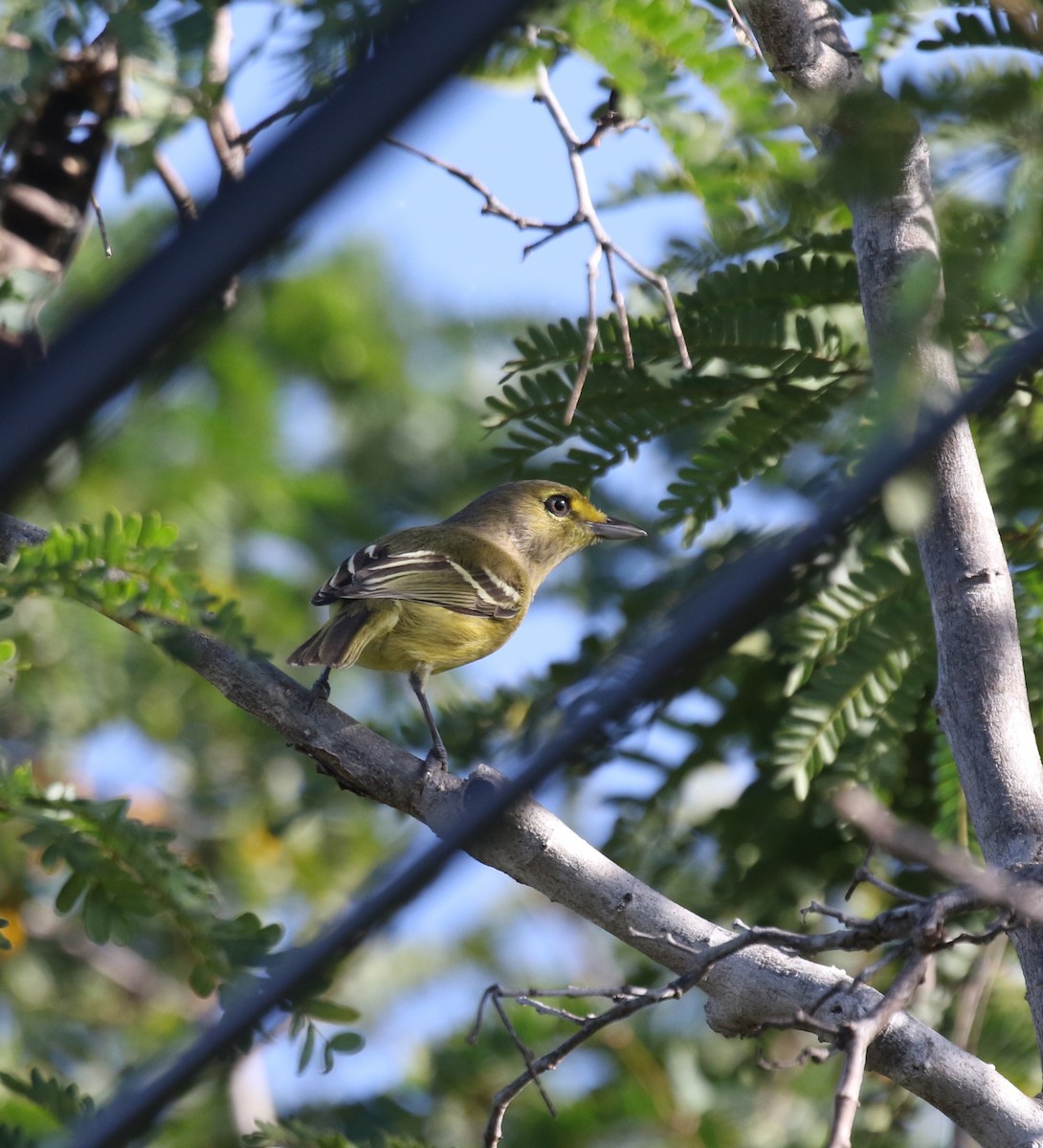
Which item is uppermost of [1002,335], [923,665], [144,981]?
[1002,335]

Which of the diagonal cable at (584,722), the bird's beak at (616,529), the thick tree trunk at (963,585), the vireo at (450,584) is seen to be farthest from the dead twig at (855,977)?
the bird's beak at (616,529)

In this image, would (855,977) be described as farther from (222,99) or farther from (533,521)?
(533,521)

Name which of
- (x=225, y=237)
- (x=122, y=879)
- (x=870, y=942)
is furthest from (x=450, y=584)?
(x=225, y=237)

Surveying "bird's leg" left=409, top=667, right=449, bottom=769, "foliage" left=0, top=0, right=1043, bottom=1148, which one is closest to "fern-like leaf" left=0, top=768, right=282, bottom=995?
"foliage" left=0, top=0, right=1043, bottom=1148

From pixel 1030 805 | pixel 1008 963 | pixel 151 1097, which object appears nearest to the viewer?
pixel 151 1097

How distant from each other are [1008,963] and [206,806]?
3547mm

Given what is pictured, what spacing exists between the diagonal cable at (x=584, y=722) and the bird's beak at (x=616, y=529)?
9.75 ft

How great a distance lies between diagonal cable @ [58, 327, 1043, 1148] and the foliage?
0.11 m

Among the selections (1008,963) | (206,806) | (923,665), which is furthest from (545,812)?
(206,806)

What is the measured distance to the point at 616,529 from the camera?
4441 mm

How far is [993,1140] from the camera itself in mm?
1919

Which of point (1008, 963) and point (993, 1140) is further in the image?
point (1008, 963)

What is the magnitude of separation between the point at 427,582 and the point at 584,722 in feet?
8.81

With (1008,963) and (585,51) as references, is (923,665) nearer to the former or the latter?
(1008,963)
